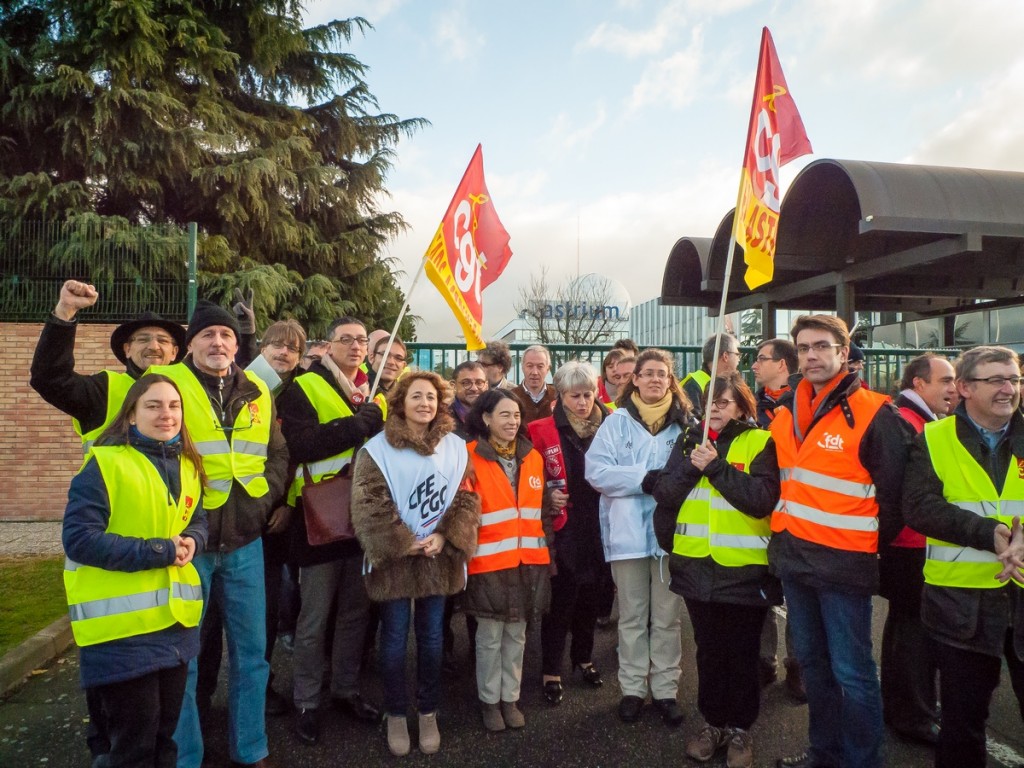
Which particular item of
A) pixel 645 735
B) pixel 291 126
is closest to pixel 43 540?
pixel 645 735

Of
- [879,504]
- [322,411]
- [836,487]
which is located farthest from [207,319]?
[879,504]

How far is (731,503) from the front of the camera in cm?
338

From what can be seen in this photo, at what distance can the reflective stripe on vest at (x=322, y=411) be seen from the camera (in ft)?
13.1

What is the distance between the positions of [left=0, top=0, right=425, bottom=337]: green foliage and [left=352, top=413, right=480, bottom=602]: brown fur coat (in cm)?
813

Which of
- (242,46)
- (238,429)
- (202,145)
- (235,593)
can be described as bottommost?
(235,593)

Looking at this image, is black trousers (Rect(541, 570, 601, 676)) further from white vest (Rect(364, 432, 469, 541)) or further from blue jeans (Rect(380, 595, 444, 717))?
white vest (Rect(364, 432, 469, 541))

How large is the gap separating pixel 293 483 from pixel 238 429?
34.5 inches

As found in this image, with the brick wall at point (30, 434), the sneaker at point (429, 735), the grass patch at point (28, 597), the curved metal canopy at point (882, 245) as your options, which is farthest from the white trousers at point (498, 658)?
the brick wall at point (30, 434)

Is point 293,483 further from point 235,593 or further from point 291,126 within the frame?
point 291,126

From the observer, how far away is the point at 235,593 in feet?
10.8

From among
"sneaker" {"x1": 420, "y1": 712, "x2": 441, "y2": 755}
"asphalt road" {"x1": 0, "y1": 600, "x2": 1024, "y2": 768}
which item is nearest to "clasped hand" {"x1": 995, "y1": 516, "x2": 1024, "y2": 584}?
"asphalt road" {"x1": 0, "y1": 600, "x2": 1024, "y2": 768}

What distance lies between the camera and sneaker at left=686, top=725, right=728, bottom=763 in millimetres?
3439

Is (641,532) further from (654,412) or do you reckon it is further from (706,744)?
(706,744)

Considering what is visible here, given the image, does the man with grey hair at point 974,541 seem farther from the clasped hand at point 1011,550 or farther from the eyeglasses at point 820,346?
the eyeglasses at point 820,346
